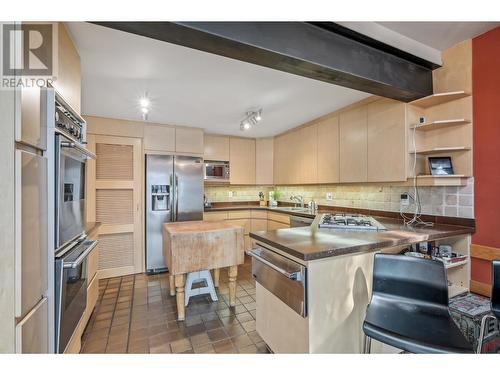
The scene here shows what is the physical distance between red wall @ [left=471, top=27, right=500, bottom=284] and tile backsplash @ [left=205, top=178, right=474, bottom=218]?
0.09 metres

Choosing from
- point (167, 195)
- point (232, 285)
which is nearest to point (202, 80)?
point (167, 195)

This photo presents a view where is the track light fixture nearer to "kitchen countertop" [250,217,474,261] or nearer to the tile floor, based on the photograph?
"kitchen countertop" [250,217,474,261]

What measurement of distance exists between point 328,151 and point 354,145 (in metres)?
0.47

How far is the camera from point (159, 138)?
143 inches

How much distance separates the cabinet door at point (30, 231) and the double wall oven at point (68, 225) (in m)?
0.07

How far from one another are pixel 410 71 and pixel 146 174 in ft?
11.3

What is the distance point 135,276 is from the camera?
11.1ft

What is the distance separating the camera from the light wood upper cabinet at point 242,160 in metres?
4.54

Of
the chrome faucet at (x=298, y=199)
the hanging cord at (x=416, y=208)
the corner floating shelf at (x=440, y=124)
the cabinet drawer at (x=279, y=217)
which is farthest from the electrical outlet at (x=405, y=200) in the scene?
the chrome faucet at (x=298, y=199)

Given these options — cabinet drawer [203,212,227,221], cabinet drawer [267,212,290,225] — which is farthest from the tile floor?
cabinet drawer [203,212,227,221]

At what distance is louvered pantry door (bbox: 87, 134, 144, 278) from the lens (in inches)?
127
